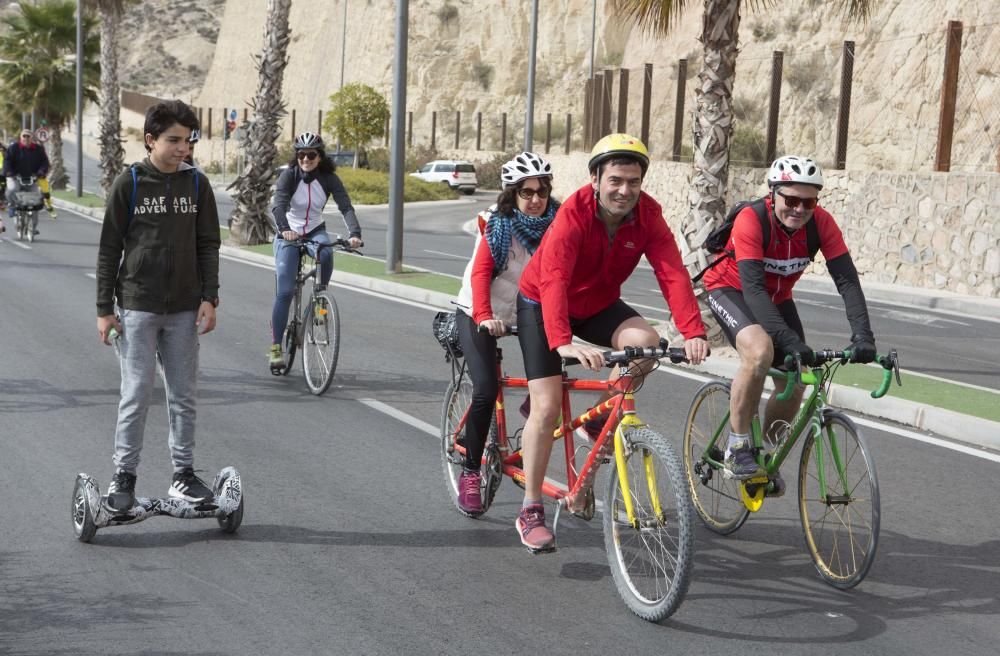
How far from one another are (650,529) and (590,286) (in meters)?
1.14

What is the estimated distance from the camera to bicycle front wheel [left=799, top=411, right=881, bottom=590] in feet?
17.7

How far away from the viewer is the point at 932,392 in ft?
34.3

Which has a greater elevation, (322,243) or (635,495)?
(322,243)

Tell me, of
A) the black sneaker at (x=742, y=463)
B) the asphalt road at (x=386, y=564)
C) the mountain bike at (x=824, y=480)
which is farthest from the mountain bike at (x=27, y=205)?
the black sneaker at (x=742, y=463)

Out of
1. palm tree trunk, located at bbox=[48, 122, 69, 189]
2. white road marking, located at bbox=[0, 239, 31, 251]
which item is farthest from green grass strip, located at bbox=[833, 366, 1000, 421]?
palm tree trunk, located at bbox=[48, 122, 69, 189]

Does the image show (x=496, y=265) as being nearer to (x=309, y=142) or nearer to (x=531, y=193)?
(x=531, y=193)

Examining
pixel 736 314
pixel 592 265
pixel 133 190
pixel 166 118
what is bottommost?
pixel 736 314

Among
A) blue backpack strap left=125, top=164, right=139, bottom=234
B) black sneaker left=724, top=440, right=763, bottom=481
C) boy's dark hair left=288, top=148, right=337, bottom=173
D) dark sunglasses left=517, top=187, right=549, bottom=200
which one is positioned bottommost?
black sneaker left=724, top=440, right=763, bottom=481

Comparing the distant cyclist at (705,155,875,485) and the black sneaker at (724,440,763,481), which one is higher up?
the distant cyclist at (705,155,875,485)

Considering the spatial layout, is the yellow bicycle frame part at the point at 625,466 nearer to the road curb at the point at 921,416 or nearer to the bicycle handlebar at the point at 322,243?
the road curb at the point at 921,416

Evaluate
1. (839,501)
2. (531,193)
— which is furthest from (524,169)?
(839,501)

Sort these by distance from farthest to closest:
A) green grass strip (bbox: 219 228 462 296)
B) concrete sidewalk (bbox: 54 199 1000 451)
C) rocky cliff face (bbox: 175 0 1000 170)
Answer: rocky cliff face (bbox: 175 0 1000 170)
green grass strip (bbox: 219 228 462 296)
concrete sidewalk (bbox: 54 199 1000 451)

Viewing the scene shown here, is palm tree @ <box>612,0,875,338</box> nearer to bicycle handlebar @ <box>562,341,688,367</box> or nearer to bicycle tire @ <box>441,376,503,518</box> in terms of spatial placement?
bicycle tire @ <box>441,376,503,518</box>

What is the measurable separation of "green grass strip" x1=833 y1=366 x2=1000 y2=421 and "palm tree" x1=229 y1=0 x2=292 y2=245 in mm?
15687
